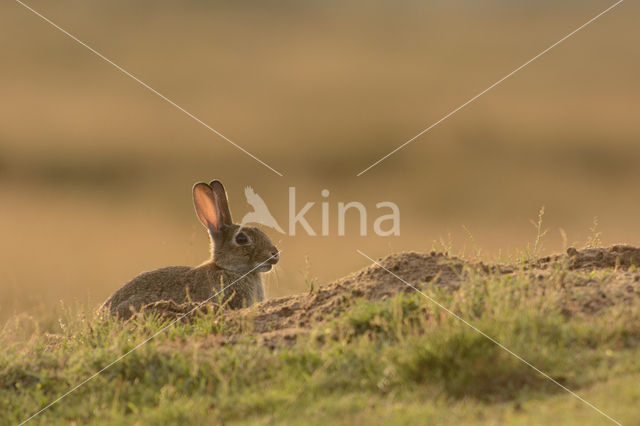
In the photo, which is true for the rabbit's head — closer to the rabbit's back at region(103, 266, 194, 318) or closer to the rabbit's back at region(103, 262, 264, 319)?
the rabbit's back at region(103, 262, 264, 319)

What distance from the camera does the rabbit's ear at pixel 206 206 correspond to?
412 inches

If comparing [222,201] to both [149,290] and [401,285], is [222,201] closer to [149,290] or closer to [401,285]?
[149,290]


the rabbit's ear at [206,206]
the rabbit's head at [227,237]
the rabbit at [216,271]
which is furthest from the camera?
the rabbit's ear at [206,206]

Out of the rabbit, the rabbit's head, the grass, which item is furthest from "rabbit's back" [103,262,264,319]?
the grass

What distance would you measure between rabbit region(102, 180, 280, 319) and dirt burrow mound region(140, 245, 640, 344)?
67 centimetres

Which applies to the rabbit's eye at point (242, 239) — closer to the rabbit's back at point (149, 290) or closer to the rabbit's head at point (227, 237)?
the rabbit's head at point (227, 237)

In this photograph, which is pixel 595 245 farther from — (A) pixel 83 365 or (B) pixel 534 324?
(A) pixel 83 365

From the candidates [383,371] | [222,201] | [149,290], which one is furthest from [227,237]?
[383,371]

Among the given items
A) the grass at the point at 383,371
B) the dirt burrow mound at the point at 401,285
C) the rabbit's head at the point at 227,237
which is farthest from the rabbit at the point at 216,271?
the grass at the point at 383,371

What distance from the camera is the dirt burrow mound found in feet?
24.1

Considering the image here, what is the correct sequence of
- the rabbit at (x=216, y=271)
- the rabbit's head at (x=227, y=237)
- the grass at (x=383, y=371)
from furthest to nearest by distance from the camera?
the rabbit's head at (x=227, y=237), the rabbit at (x=216, y=271), the grass at (x=383, y=371)

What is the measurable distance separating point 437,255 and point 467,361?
2841mm

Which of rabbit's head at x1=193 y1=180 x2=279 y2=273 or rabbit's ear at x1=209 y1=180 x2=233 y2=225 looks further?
rabbit's ear at x1=209 y1=180 x2=233 y2=225

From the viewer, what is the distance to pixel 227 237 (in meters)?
10.5
